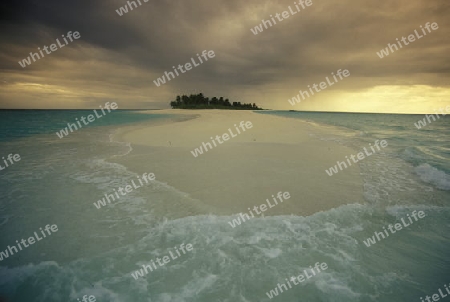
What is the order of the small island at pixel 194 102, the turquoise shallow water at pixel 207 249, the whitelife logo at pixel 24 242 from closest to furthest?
the turquoise shallow water at pixel 207 249
the whitelife logo at pixel 24 242
the small island at pixel 194 102

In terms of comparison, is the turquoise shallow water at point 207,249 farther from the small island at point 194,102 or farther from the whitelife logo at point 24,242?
the small island at point 194,102

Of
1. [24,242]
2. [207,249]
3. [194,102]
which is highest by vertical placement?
[194,102]

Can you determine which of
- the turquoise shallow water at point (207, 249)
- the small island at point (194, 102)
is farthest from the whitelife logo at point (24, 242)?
the small island at point (194, 102)

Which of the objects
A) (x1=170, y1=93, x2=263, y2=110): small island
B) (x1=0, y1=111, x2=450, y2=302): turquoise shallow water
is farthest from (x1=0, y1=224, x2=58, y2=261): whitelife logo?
(x1=170, y1=93, x2=263, y2=110): small island

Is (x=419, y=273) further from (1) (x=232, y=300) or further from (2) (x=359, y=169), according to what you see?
(2) (x=359, y=169)

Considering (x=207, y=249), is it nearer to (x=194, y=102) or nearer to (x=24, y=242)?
(x=24, y=242)

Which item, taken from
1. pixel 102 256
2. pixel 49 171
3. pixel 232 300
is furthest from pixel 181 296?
pixel 49 171

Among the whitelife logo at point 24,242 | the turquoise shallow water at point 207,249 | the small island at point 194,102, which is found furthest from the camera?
the small island at point 194,102

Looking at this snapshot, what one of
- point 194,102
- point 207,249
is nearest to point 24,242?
point 207,249

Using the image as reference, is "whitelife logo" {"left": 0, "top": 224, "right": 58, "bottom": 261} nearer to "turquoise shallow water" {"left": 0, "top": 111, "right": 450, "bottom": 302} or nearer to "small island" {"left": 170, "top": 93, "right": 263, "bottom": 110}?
"turquoise shallow water" {"left": 0, "top": 111, "right": 450, "bottom": 302}

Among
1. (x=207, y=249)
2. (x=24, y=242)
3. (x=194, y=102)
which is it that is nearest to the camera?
(x=207, y=249)

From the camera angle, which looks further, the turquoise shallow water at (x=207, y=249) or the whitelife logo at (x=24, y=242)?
the whitelife logo at (x=24, y=242)
